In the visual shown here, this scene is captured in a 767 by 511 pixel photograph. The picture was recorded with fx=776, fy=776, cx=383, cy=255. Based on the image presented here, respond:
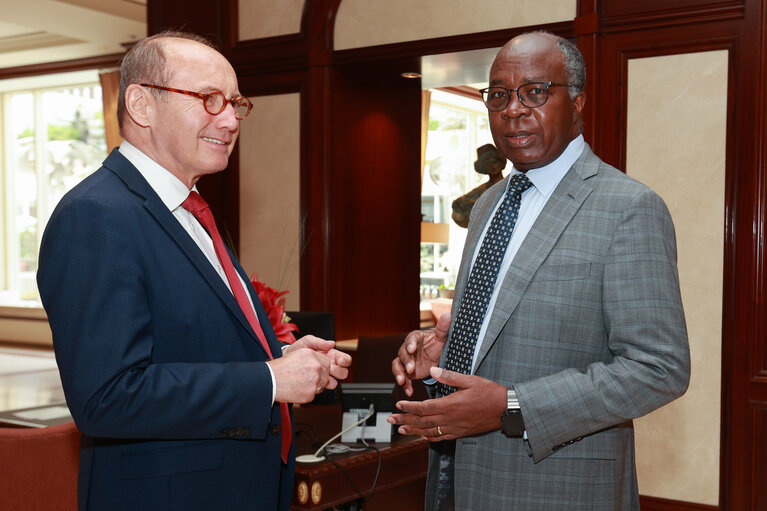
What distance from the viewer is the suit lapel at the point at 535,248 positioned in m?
1.71

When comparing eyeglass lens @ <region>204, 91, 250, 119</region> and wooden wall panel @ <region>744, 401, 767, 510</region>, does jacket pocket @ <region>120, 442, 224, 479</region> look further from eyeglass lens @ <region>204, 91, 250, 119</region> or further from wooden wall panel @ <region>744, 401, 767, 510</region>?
wooden wall panel @ <region>744, 401, 767, 510</region>

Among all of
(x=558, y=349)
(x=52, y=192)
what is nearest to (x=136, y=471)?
(x=558, y=349)

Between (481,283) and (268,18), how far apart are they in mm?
4450

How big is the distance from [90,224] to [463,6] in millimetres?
3908

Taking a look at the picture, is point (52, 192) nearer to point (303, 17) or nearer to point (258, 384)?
point (303, 17)

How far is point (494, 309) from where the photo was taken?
68.8 inches

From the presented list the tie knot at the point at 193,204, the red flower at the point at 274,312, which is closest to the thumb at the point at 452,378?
the tie knot at the point at 193,204

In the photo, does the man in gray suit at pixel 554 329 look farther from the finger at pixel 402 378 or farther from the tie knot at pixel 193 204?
the tie knot at pixel 193 204

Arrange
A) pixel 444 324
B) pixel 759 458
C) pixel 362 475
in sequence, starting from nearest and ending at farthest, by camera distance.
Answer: pixel 444 324 → pixel 362 475 → pixel 759 458

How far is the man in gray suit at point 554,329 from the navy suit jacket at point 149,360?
0.37 meters

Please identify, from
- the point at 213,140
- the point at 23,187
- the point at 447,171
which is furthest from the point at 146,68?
the point at 23,187

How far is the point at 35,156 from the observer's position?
12633 mm

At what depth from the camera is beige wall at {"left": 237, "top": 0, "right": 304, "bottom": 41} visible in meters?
5.64

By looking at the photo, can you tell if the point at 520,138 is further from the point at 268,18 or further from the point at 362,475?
the point at 268,18
